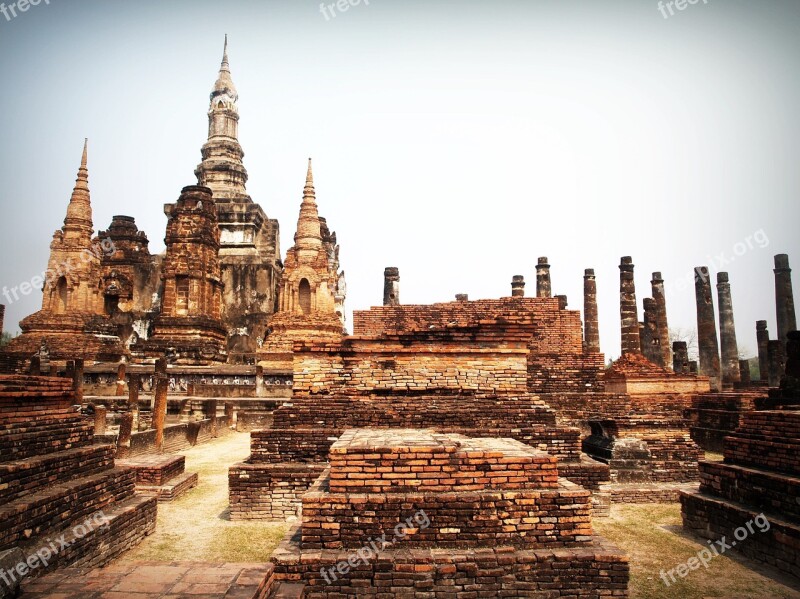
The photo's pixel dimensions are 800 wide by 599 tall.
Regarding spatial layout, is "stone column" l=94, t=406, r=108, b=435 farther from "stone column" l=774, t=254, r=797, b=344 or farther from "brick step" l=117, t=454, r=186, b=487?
"stone column" l=774, t=254, r=797, b=344

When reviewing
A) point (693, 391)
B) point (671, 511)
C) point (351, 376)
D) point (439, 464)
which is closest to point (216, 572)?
point (439, 464)

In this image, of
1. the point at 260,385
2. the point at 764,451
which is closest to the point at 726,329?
the point at 260,385

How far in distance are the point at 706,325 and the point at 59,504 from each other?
2962cm

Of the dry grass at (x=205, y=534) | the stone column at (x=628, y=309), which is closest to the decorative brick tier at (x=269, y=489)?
the dry grass at (x=205, y=534)

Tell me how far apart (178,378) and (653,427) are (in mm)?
17159

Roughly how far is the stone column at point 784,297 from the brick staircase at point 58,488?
97.3ft

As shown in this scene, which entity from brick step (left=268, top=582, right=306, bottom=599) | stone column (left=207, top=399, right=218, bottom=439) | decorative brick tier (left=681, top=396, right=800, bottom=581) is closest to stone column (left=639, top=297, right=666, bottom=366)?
stone column (left=207, top=399, right=218, bottom=439)

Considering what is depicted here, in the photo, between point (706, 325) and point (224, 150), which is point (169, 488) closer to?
point (706, 325)

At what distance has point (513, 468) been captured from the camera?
4633 mm

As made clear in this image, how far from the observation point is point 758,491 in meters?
5.65

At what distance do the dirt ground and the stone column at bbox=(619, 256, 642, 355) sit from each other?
1526 centimetres

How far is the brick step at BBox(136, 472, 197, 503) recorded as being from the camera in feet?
25.3

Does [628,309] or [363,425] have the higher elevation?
[628,309]

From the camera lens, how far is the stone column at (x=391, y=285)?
25.0m
